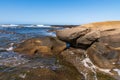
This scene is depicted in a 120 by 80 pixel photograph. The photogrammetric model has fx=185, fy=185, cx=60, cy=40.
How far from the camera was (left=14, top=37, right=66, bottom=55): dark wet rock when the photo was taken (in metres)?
15.2

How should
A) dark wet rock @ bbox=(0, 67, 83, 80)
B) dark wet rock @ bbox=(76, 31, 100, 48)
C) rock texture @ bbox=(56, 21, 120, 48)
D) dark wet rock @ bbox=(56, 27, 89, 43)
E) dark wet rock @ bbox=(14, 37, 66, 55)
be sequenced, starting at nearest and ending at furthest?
dark wet rock @ bbox=(0, 67, 83, 80), rock texture @ bbox=(56, 21, 120, 48), dark wet rock @ bbox=(76, 31, 100, 48), dark wet rock @ bbox=(56, 27, 89, 43), dark wet rock @ bbox=(14, 37, 66, 55)

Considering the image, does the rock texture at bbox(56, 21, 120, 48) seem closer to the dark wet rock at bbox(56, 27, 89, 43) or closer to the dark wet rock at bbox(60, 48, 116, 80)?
the dark wet rock at bbox(56, 27, 89, 43)

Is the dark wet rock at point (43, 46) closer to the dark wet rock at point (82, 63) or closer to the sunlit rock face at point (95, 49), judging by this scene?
the sunlit rock face at point (95, 49)

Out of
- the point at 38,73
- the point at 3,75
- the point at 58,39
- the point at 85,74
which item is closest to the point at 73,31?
the point at 58,39

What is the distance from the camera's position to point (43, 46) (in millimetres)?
15383

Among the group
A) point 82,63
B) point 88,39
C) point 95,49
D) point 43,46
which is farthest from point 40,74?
point 88,39

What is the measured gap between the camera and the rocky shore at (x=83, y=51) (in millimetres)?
10743

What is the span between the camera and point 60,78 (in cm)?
986

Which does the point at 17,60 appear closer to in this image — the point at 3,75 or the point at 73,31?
the point at 3,75

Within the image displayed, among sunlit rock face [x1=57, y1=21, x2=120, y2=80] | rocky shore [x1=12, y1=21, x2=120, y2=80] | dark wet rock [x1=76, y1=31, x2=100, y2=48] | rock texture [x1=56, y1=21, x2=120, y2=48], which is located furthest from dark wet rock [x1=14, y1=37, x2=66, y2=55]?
dark wet rock [x1=76, y1=31, x2=100, y2=48]

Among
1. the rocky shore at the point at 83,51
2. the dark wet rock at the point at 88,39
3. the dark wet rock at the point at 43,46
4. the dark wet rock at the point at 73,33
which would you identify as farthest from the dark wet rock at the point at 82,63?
the dark wet rock at the point at 73,33

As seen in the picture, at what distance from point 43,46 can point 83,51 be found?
131 inches

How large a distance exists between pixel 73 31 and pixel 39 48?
312 centimetres

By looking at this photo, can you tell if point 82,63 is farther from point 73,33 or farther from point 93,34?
point 73,33
